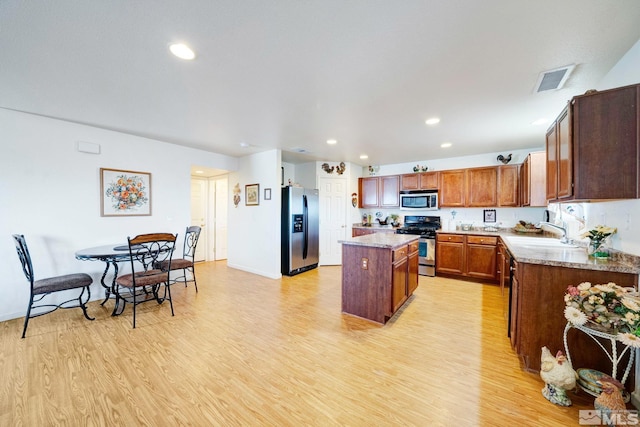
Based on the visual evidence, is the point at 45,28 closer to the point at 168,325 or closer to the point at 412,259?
the point at 168,325

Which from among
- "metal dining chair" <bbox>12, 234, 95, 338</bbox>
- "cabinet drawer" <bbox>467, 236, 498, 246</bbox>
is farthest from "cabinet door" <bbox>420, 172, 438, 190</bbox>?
"metal dining chair" <bbox>12, 234, 95, 338</bbox>

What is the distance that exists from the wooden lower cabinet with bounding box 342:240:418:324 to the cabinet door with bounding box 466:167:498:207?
8.44 ft

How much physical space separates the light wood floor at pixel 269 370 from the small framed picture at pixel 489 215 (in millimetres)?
2308

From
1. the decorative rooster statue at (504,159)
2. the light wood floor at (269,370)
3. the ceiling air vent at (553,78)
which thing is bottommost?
the light wood floor at (269,370)

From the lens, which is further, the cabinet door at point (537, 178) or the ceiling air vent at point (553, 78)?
the cabinet door at point (537, 178)

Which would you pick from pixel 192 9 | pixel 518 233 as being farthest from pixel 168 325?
pixel 518 233

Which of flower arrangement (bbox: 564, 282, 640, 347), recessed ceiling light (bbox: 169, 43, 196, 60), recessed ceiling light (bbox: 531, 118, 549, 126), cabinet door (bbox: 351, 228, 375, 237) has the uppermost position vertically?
recessed ceiling light (bbox: 169, 43, 196, 60)

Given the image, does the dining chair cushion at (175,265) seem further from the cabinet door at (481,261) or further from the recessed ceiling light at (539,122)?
the recessed ceiling light at (539,122)

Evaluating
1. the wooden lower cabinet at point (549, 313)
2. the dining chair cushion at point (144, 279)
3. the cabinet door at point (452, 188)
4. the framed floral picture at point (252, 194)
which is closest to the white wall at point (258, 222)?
the framed floral picture at point (252, 194)

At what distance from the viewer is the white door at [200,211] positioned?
240 inches

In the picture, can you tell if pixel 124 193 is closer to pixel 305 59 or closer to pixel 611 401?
pixel 305 59

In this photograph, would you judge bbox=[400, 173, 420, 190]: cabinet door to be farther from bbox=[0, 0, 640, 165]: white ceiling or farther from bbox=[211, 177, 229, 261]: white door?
bbox=[211, 177, 229, 261]: white door

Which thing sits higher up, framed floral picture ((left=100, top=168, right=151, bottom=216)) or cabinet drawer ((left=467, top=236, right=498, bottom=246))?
framed floral picture ((left=100, top=168, right=151, bottom=216))

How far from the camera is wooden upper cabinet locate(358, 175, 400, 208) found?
569cm
